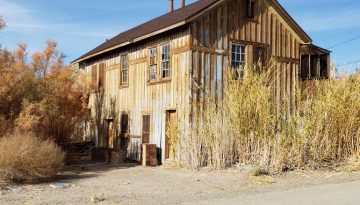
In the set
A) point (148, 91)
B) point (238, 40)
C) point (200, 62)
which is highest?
point (238, 40)

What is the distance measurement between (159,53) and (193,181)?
733 cm

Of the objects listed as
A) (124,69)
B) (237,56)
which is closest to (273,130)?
(237,56)

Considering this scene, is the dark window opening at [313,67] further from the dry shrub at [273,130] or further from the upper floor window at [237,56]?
the dry shrub at [273,130]

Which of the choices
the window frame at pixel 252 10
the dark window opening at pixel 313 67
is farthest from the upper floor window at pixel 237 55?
the dark window opening at pixel 313 67

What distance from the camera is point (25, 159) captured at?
12.5 metres

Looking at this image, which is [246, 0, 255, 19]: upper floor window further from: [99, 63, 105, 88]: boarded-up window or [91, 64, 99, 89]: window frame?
[91, 64, 99, 89]: window frame

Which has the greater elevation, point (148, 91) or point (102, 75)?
point (102, 75)

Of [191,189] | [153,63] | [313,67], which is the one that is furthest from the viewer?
[313,67]

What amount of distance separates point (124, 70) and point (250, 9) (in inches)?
258

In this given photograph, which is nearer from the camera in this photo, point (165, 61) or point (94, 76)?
point (165, 61)

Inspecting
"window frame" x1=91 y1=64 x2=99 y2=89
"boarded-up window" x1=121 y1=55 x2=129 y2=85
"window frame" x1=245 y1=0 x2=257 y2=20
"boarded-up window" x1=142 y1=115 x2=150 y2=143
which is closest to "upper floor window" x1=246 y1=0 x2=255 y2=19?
"window frame" x1=245 y1=0 x2=257 y2=20

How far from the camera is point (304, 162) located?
15070mm

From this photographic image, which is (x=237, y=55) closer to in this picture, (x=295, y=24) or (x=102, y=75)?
(x=295, y=24)

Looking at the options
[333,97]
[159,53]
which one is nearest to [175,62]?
[159,53]
